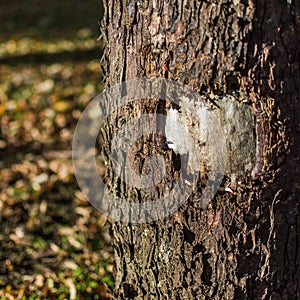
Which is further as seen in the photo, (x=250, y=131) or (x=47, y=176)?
(x=47, y=176)

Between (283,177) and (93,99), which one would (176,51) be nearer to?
(283,177)

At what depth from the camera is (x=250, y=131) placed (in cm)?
214

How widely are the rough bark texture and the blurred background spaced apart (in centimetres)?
60

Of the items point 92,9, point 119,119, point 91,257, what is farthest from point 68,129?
point 92,9

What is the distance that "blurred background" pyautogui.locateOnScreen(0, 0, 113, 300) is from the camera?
3.34 m

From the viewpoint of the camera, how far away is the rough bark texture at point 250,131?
203 cm

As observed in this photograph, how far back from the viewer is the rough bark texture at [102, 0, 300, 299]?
6.66ft

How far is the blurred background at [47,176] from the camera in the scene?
3.34m

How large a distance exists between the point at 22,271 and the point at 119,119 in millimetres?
1565

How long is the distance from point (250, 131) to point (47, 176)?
2839mm

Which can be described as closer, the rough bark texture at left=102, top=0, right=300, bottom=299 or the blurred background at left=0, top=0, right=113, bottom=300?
the rough bark texture at left=102, top=0, right=300, bottom=299

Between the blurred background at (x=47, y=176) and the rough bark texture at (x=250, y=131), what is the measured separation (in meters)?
0.60

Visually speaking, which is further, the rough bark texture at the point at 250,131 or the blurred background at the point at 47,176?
the blurred background at the point at 47,176

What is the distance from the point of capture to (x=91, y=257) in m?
3.56
